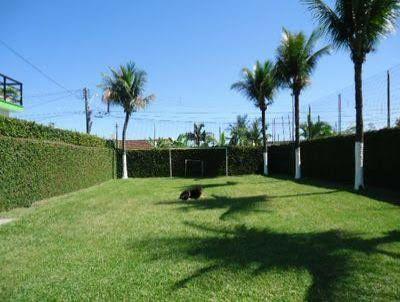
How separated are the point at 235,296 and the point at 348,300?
1.18 m

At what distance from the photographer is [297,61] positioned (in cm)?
2344

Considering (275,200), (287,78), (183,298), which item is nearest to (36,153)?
(275,200)

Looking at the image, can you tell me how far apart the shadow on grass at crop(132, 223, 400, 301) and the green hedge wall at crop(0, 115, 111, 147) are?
7621 mm

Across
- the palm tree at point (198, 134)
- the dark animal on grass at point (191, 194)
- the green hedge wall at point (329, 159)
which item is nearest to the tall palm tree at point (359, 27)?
the green hedge wall at point (329, 159)

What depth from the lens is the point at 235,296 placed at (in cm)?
500

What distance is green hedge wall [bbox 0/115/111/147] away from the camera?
1348 centimetres

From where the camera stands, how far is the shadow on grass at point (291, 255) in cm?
524

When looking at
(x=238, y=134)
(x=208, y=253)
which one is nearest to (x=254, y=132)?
(x=238, y=134)

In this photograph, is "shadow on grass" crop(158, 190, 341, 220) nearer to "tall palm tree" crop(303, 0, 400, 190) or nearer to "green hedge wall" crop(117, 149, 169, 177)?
"tall palm tree" crop(303, 0, 400, 190)

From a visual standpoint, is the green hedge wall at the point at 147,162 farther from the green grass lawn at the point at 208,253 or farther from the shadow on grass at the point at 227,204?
the green grass lawn at the point at 208,253

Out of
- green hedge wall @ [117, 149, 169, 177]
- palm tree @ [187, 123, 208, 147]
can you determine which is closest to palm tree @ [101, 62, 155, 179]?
green hedge wall @ [117, 149, 169, 177]

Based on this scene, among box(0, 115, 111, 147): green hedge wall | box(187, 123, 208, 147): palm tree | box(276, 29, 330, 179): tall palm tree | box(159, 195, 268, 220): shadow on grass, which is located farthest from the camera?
box(187, 123, 208, 147): palm tree

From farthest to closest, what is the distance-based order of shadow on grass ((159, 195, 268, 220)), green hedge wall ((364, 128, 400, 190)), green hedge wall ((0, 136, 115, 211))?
green hedge wall ((364, 128, 400, 190)) < green hedge wall ((0, 136, 115, 211)) < shadow on grass ((159, 195, 268, 220))

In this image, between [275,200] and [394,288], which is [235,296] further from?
[275,200]
